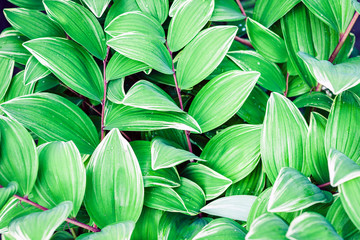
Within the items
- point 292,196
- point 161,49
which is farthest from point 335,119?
point 161,49

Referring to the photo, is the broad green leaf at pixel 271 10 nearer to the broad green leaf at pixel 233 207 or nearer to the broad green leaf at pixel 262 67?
the broad green leaf at pixel 262 67

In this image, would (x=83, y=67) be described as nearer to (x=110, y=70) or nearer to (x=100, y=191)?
(x=110, y=70)

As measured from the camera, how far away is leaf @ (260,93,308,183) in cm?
39

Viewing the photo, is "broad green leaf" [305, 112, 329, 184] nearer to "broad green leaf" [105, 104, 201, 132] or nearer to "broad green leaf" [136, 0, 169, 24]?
"broad green leaf" [105, 104, 201, 132]

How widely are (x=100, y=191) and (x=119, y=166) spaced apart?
0.04 m

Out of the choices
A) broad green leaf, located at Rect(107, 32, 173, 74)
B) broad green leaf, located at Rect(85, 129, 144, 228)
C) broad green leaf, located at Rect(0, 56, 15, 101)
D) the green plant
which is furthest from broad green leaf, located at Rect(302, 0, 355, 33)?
broad green leaf, located at Rect(0, 56, 15, 101)

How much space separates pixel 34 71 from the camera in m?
0.49

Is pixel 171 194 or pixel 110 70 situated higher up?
pixel 110 70

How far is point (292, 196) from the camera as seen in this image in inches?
12.7

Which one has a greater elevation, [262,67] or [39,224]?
[262,67]

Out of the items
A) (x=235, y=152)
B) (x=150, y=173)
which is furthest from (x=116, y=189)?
(x=235, y=152)

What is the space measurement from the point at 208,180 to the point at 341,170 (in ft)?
0.59

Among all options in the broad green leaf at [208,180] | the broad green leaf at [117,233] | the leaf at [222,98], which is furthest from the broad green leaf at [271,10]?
the broad green leaf at [117,233]

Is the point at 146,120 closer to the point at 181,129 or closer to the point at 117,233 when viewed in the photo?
the point at 181,129
